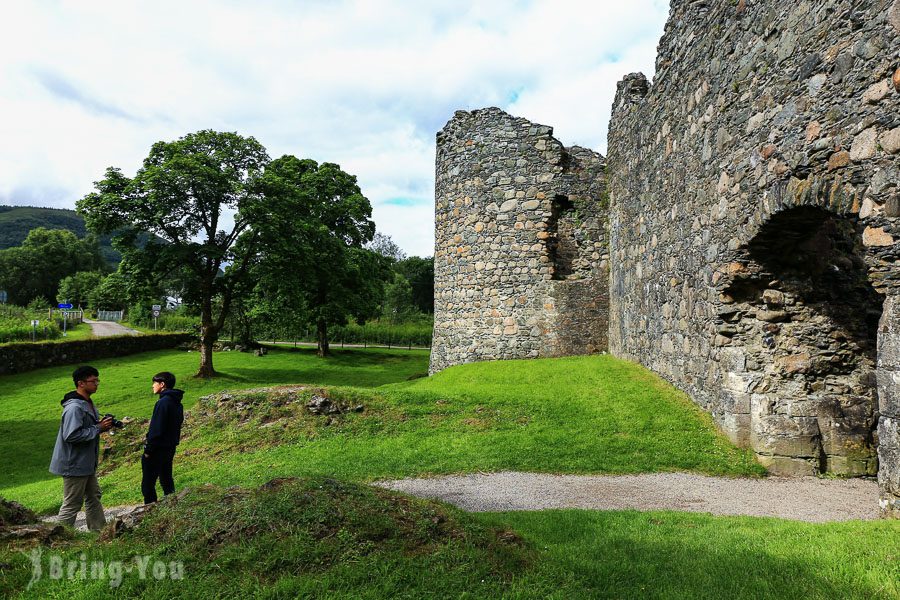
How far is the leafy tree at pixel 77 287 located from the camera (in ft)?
190

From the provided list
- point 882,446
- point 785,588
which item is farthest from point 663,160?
point 785,588

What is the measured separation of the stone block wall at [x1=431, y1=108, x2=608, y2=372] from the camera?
48.5ft

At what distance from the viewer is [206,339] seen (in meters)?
22.8

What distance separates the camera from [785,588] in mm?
3504

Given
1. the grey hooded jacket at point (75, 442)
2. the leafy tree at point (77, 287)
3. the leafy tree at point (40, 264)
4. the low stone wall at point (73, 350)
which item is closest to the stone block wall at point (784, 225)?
the grey hooded jacket at point (75, 442)

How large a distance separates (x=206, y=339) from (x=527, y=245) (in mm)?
14869

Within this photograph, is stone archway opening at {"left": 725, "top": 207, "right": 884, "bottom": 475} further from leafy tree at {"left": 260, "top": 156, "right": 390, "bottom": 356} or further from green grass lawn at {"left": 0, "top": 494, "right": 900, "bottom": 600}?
leafy tree at {"left": 260, "top": 156, "right": 390, "bottom": 356}

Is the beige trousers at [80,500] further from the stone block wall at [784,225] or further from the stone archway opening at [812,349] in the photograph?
the stone archway opening at [812,349]

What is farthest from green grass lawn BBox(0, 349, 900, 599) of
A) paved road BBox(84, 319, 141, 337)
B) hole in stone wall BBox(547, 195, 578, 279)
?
paved road BBox(84, 319, 141, 337)

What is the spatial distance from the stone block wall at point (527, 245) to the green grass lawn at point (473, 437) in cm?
123

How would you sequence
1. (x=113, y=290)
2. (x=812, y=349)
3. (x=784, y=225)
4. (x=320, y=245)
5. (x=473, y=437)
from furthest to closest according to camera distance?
(x=320, y=245), (x=113, y=290), (x=473, y=437), (x=812, y=349), (x=784, y=225)

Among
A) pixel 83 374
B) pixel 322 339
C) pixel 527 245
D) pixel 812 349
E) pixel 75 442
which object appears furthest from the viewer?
pixel 322 339

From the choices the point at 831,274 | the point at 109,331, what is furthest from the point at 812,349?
the point at 109,331

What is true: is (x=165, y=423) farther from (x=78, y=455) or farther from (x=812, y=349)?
(x=812, y=349)
